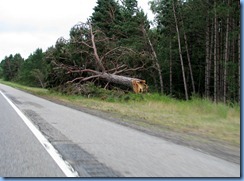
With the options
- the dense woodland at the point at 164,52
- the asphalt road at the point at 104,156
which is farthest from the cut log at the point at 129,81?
the asphalt road at the point at 104,156

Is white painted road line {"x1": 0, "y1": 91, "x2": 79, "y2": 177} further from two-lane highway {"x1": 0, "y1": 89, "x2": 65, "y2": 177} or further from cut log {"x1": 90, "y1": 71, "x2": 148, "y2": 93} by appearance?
cut log {"x1": 90, "y1": 71, "x2": 148, "y2": 93}

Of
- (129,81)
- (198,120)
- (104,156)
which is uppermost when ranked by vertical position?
(129,81)

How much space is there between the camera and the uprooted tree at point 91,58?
27.5 meters

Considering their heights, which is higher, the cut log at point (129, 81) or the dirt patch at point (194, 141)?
the cut log at point (129, 81)

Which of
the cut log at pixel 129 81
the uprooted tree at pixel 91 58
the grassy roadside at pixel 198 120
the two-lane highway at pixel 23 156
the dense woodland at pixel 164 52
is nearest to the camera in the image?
the two-lane highway at pixel 23 156

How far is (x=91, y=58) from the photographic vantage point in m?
27.9

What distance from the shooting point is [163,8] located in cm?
3553

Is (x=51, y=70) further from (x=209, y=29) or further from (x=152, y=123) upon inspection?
(x=152, y=123)

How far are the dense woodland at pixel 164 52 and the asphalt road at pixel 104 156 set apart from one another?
47.3 ft

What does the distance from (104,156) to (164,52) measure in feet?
94.1

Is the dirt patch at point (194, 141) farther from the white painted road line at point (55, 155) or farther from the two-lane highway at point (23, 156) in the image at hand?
the two-lane highway at point (23, 156)

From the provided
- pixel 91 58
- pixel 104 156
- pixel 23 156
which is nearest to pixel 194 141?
pixel 104 156

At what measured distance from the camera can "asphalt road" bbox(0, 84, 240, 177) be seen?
5.96 m

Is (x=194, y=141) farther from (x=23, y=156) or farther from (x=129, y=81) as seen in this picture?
(x=129, y=81)
